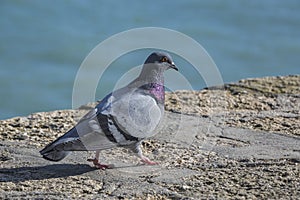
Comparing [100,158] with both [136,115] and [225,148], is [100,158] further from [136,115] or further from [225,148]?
[225,148]

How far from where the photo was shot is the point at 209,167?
4945 millimetres

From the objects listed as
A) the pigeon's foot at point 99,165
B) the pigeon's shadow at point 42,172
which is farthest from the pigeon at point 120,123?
the pigeon's shadow at point 42,172

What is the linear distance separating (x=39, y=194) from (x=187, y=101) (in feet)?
7.27

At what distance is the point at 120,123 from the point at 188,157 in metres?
0.60

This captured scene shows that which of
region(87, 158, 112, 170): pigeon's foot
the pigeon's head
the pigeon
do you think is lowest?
region(87, 158, 112, 170): pigeon's foot

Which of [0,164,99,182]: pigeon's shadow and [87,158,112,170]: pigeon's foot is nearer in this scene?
[0,164,99,182]: pigeon's shadow

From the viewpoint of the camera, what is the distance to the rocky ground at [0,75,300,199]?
4.54 m

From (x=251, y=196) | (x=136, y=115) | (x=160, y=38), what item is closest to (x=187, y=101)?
(x=136, y=115)

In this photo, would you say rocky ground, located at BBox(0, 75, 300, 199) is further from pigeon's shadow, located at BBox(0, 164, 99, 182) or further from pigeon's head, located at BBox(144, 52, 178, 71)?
pigeon's head, located at BBox(144, 52, 178, 71)

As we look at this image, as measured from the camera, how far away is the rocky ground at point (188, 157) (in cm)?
454

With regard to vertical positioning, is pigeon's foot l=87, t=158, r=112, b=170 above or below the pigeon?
below

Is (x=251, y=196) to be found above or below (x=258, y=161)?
below

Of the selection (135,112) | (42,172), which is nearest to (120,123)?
(135,112)

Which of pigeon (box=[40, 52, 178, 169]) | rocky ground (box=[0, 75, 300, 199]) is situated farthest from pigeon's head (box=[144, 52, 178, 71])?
rocky ground (box=[0, 75, 300, 199])
